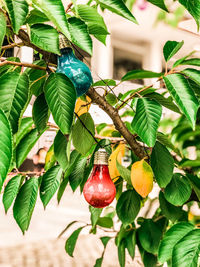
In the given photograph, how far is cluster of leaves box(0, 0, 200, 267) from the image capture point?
→ 38cm

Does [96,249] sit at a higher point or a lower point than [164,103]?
lower

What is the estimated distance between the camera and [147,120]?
495 millimetres

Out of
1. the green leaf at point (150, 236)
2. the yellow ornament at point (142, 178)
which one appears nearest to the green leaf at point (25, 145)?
the yellow ornament at point (142, 178)

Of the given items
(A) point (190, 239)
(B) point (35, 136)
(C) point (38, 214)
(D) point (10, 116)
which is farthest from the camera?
(C) point (38, 214)

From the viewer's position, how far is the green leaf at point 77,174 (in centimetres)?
73

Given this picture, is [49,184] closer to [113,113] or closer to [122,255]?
[113,113]

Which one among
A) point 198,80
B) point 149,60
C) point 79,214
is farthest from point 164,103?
point 149,60

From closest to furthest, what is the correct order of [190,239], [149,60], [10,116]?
[10,116], [190,239], [149,60]

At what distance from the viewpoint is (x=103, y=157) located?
596 mm

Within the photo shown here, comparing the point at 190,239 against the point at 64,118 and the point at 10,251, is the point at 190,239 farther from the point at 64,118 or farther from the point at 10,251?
the point at 10,251

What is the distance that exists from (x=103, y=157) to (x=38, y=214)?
300 cm

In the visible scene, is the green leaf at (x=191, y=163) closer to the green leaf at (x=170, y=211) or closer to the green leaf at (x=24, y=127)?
the green leaf at (x=170, y=211)

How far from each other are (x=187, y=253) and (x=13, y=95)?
1.25ft

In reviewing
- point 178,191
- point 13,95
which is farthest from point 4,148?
point 178,191
